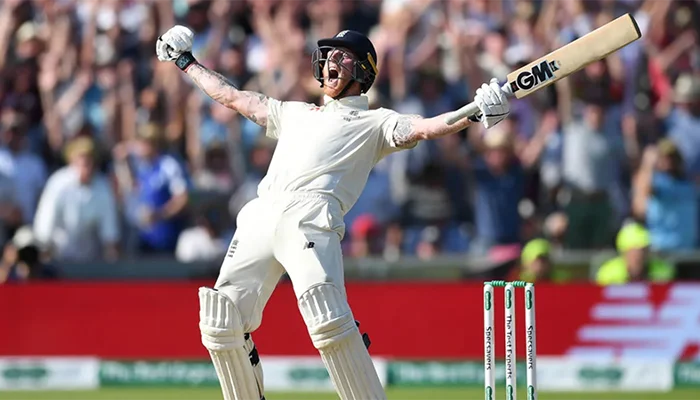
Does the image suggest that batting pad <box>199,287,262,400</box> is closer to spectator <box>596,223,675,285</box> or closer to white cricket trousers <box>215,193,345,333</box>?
white cricket trousers <box>215,193,345,333</box>

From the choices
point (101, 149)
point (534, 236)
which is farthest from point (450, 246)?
point (101, 149)

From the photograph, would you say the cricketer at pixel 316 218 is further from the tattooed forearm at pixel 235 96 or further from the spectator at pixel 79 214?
the spectator at pixel 79 214

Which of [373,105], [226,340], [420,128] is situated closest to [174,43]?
[420,128]

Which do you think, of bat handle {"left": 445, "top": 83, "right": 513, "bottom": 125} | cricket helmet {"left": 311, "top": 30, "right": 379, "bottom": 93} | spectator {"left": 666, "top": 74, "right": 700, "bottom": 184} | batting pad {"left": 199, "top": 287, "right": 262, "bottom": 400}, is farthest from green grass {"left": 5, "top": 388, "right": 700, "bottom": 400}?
bat handle {"left": 445, "top": 83, "right": 513, "bottom": 125}

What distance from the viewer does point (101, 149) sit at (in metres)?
10.2

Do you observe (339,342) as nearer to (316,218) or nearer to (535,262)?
(316,218)

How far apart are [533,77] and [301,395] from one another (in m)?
3.93

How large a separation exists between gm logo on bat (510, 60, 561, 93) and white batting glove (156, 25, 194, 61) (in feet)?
4.86

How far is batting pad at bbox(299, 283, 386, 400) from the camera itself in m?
5.26

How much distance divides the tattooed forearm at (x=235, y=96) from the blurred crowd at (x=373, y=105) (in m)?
3.62

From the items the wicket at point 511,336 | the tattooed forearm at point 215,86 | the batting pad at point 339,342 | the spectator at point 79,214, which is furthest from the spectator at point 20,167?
the wicket at point 511,336

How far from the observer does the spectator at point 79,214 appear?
9.48 metres

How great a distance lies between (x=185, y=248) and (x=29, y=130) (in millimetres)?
1627

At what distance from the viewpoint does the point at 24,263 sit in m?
9.06
